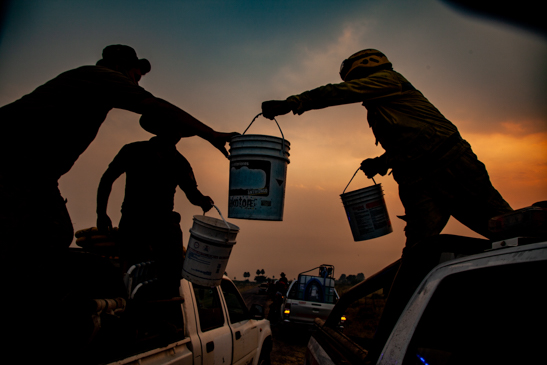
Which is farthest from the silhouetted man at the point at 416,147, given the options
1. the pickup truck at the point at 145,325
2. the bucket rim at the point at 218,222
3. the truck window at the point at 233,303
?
the truck window at the point at 233,303

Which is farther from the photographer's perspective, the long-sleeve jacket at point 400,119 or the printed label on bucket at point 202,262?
the printed label on bucket at point 202,262

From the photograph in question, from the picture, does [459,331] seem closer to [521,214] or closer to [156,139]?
[521,214]

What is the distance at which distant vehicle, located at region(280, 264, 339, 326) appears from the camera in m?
11.3

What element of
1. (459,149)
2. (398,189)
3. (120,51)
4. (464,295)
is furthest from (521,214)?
(120,51)

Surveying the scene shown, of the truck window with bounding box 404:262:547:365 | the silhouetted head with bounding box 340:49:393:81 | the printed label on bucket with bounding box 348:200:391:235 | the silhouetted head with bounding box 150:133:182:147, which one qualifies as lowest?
the truck window with bounding box 404:262:547:365

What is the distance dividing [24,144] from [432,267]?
7.36ft

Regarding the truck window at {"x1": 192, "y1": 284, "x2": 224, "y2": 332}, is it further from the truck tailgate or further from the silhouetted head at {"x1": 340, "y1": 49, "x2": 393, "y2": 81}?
the truck tailgate

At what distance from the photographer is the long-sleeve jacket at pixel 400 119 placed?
2.94 m

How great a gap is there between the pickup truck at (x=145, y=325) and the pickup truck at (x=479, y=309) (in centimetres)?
148

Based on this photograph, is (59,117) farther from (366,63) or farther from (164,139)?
(366,63)

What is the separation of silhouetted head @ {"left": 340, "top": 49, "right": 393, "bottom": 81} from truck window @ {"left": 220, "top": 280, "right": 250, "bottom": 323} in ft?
9.61

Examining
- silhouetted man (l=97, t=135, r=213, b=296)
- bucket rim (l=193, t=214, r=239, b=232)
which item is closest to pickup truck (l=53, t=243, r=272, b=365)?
silhouetted man (l=97, t=135, r=213, b=296)

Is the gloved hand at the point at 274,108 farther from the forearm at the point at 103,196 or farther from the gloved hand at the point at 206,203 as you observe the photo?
the forearm at the point at 103,196

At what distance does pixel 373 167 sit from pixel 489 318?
245 cm
